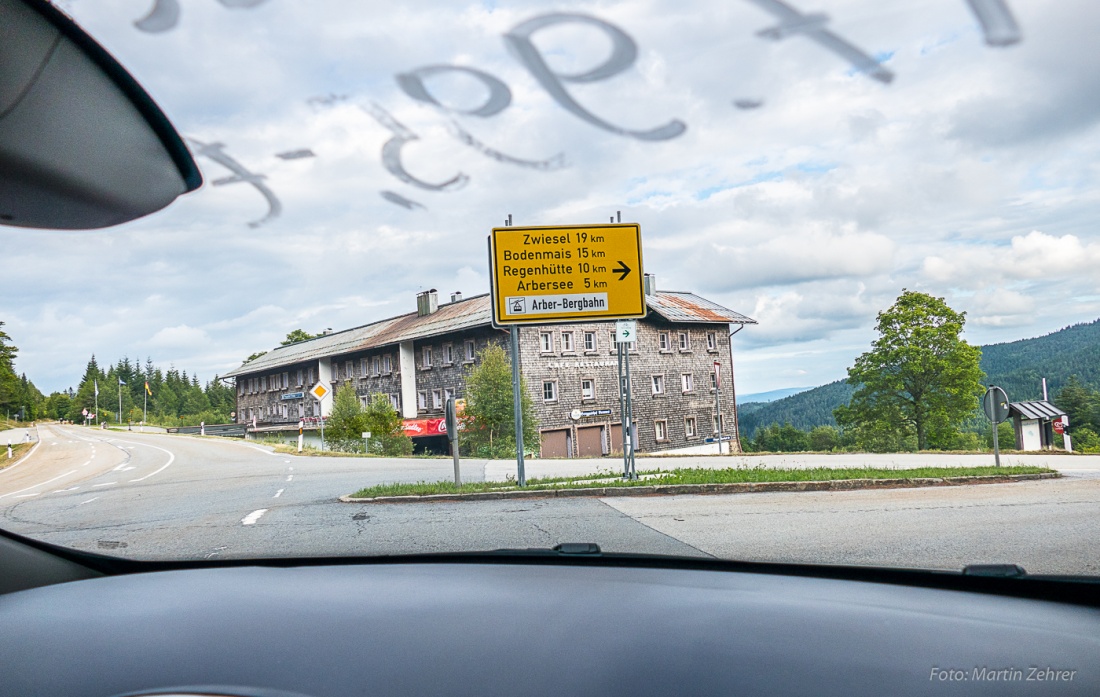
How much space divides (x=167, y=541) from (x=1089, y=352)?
2.29m

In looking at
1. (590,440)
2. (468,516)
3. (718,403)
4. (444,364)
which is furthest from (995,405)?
(590,440)

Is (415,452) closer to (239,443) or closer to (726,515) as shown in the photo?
(239,443)

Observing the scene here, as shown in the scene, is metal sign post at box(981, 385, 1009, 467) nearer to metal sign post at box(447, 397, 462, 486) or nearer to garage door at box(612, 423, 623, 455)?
metal sign post at box(447, 397, 462, 486)

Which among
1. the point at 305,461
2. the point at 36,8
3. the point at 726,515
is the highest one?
the point at 36,8

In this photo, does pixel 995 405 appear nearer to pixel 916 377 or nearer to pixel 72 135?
pixel 916 377

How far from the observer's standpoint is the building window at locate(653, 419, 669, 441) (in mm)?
3921

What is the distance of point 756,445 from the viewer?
1938mm

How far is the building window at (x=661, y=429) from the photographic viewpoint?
392cm

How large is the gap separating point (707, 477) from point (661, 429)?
0.49 metres

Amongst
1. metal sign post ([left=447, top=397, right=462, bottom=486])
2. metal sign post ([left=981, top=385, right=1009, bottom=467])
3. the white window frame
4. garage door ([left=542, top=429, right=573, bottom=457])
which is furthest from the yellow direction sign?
garage door ([left=542, top=429, right=573, bottom=457])

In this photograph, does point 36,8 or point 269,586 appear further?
point 269,586

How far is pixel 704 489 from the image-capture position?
Result: 361cm

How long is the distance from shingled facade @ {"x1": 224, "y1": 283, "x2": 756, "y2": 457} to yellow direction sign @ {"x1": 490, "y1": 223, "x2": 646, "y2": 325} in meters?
0.15

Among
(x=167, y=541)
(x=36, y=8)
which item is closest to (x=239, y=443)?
(x=167, y=541)
